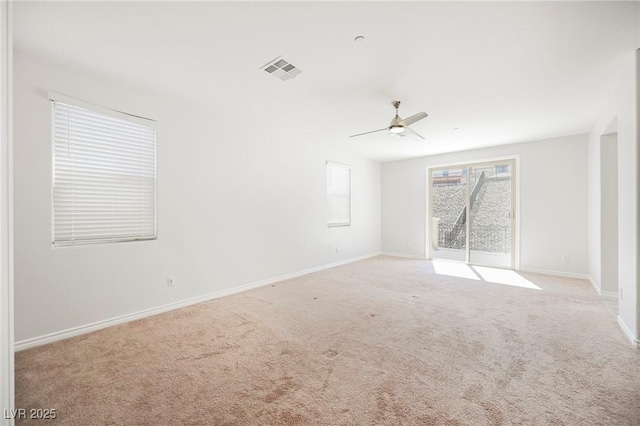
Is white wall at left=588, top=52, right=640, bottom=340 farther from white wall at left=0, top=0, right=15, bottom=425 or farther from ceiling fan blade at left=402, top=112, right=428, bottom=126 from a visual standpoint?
white wall at left=0, top=0, right=15, bottom=425

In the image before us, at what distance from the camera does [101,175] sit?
110 inches

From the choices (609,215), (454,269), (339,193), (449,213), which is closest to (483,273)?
(454,269)

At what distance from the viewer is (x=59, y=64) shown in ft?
8.30

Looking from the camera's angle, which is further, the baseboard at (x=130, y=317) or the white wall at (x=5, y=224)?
the baseboard at (x=130, y=317)

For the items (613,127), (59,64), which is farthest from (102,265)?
(613,127)

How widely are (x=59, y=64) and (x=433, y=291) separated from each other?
16.9ft

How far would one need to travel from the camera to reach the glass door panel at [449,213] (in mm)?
6207

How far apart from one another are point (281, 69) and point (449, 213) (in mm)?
5327

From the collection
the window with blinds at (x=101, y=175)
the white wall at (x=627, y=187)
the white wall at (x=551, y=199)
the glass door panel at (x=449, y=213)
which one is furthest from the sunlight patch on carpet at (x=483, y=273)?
the window with blinds at (x=101, y=175)

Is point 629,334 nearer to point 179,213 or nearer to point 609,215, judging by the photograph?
point 609,215

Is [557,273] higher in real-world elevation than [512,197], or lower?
lower

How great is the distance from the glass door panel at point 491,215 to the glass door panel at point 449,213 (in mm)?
174

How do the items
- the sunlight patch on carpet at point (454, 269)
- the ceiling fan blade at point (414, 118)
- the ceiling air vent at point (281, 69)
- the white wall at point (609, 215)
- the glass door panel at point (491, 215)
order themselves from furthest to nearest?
1. the glass door panel at point (491, 215)
2. the sunlight patch on carpet at point (454, 269)
3. the white wall at point (609, 215)
4. the ceiling fan blade at point (414, 118)
5. the ceiling air vent at point (281, 69)

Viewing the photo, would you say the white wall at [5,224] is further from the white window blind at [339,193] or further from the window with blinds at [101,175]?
the white window blind at [339,193]
